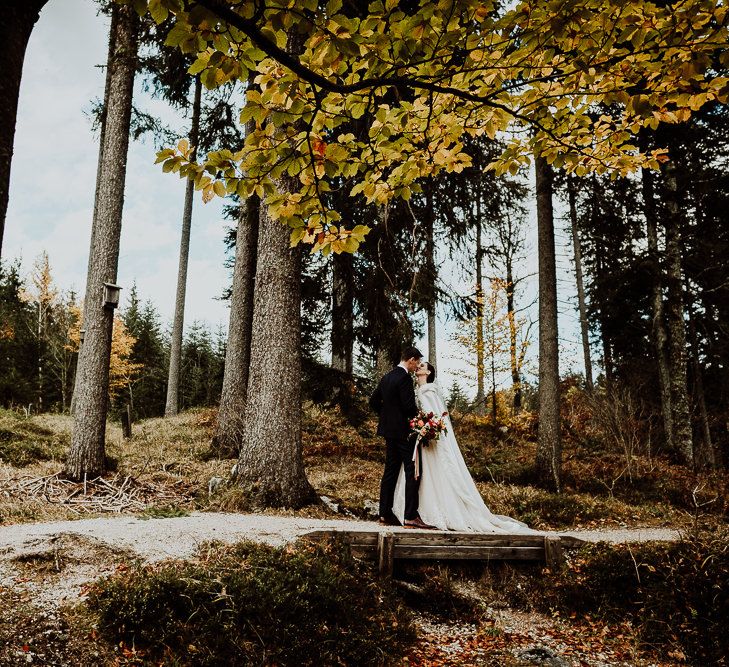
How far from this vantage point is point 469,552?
239 inches

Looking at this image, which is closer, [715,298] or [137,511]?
[137,511]

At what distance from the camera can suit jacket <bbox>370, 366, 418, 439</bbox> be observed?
7.06m

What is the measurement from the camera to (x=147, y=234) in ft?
73.9

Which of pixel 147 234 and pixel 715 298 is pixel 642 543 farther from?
pixel 147 234

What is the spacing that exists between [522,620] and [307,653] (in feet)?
8.90

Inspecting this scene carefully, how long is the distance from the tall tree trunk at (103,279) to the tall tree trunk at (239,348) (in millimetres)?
2680

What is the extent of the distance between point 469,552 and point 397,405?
6.85 feet

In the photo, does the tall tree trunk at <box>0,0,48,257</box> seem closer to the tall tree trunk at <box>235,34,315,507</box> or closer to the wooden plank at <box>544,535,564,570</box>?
the tall tree trunk at <box>235,34,315,507</box>

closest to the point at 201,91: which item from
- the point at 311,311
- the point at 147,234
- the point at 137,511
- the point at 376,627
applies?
the point at 147,234

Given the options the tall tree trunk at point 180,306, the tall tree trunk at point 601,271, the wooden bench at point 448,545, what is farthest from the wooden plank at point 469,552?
the tall tree trunk at point 180,306

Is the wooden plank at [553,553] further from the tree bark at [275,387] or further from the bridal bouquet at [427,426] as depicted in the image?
the tree bark at [275,387]

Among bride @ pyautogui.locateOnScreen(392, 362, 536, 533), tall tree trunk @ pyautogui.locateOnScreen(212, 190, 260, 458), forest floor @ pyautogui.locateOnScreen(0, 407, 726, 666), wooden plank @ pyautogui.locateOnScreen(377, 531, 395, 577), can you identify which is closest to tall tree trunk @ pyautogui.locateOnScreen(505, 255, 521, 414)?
forest floor @ pyautogui.locateOnScreen(0, 407, 726, 666)

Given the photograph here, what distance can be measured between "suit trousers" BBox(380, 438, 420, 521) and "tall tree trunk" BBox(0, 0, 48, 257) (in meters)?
5.65

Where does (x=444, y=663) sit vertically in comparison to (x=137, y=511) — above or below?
below
